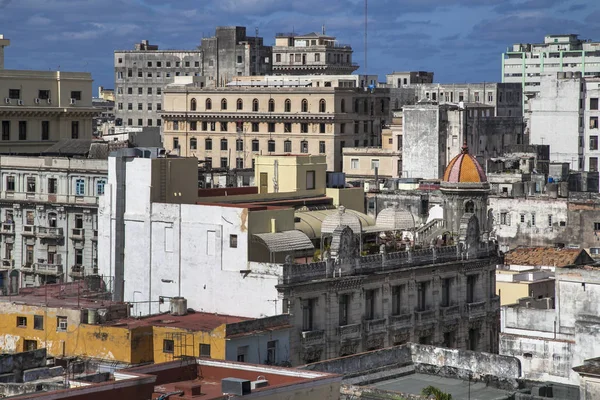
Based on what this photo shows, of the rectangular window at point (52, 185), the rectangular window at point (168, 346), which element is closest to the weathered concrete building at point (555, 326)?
the rectangular window at point (168, 346)

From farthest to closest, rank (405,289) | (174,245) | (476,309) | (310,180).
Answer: (310,180), (476,309), (405,289), (174,245)

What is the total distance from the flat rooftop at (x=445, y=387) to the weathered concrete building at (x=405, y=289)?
610 centimetres

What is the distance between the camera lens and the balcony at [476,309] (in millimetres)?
87438

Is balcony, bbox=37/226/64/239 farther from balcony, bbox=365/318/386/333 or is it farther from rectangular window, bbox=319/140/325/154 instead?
rectangular window, bbox=319/140/325/154

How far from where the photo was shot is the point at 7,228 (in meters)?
111

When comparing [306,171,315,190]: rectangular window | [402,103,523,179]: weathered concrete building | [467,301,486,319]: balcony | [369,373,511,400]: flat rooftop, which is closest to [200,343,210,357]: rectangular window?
[369,373,511,400]: flat rooftop

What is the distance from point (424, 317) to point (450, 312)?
289 centimetres

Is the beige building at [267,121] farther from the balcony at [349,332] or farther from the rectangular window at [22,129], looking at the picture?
the balcony at [349,332]

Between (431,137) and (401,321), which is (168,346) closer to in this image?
(401,321)

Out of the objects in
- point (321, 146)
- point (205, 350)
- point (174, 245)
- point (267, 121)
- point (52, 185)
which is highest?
point (267, 121)

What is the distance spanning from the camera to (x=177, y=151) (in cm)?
17975

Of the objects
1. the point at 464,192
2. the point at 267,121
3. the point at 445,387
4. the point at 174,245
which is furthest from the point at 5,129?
the point at 445,387

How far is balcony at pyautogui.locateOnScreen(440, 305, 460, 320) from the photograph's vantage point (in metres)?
85.1

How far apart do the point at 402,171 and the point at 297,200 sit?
7133 cm
